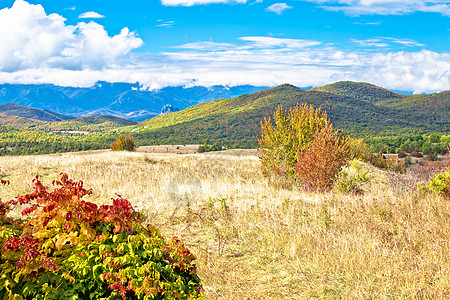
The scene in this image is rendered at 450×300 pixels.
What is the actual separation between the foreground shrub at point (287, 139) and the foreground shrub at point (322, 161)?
67.5 inches

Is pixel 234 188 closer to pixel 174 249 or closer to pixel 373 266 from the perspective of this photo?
pixel 373 266

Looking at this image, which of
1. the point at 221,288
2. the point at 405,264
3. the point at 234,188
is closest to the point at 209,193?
the point at 234,188

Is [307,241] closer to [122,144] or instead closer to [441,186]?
[441,186]

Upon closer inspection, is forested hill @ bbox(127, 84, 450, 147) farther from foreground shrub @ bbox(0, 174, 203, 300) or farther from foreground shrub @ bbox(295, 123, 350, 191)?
foreground shrub @ bbox(0, 174, 203, 300)

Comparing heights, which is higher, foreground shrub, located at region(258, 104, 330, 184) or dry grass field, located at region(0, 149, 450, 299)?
foreground shrub, located at region(258, 104, 330, 184)

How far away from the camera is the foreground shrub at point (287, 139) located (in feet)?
40.9

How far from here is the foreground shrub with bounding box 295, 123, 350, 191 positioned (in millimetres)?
10047

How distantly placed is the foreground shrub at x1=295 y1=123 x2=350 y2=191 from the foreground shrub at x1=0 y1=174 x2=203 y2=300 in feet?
26.1

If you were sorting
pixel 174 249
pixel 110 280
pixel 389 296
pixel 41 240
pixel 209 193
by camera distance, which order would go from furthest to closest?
pixel 209 193, pixel 389 296, pixel 174 249, pixel 41 240, pixel 110 280

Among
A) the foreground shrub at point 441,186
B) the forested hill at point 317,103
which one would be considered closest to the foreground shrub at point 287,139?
the foreground shrub at point 441,186

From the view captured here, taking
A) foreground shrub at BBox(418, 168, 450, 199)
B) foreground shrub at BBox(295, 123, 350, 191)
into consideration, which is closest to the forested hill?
foreground shrub at BBox(295, 123, 350, 191)

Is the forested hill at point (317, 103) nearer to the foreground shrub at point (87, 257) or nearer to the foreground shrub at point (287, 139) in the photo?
the foreground shrub at point (287, 139)

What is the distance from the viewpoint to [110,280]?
2.39 metres

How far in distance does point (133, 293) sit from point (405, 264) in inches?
155
